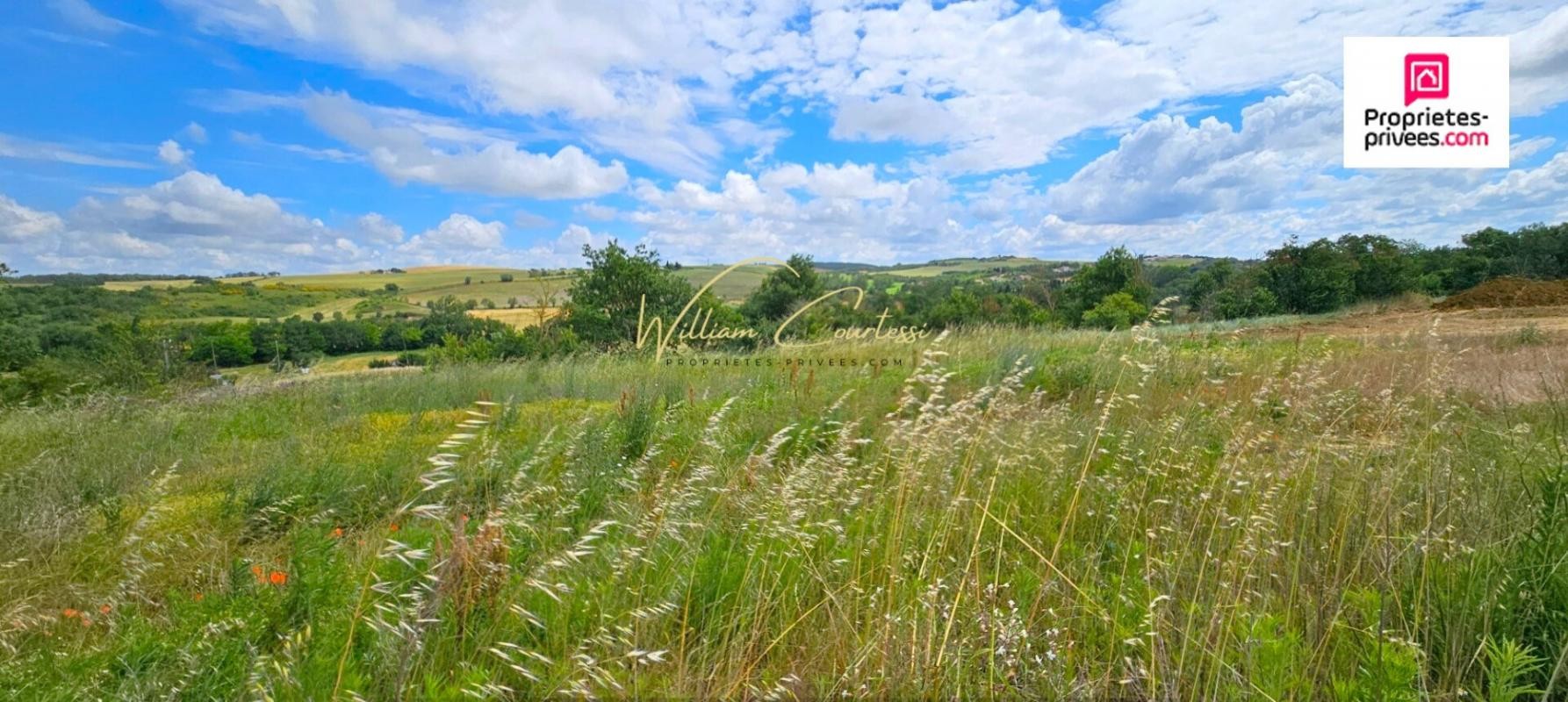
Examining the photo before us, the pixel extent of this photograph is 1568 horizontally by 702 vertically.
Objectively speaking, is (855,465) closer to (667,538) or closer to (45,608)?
(667,538)

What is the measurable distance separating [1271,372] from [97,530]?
314 inches

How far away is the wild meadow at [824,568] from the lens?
155cm

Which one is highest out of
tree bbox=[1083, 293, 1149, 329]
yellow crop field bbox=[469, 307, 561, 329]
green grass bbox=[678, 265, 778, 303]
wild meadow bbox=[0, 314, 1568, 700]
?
green grass bbox=[678, 265, 778, 303]

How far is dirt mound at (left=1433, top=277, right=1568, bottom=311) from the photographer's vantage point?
16438 mm

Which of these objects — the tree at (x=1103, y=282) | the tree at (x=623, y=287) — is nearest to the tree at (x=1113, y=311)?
the tree at (x=1103, y=282)

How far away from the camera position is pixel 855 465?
3.34m

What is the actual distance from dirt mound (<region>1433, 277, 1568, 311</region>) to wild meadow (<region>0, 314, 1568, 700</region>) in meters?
18.9

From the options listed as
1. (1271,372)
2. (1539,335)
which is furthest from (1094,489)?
(1539,335)

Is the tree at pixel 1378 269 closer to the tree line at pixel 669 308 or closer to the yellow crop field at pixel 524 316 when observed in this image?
the tree line at pixel 669 308

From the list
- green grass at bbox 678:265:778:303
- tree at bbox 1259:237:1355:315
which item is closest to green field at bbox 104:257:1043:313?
green grass at bbox 678:265:778:303

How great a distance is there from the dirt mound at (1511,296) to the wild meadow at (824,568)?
18868mm

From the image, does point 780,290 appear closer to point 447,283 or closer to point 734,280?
point 734,280

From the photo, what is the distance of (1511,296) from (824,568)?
24.7 m

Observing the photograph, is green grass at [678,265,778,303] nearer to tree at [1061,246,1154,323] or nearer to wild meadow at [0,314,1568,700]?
wild meadow at [0,314,1568,700]
